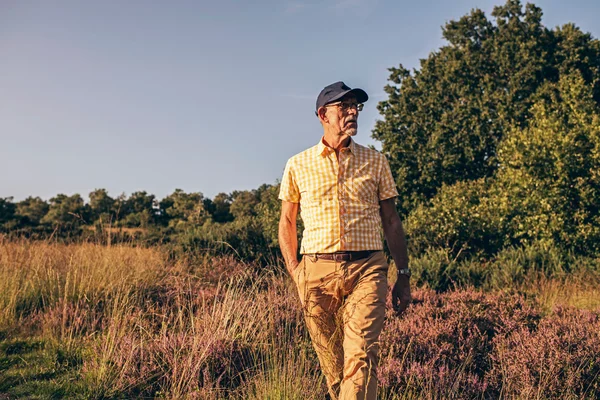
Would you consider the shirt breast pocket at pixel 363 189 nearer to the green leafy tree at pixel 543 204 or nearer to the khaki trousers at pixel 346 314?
the khaki trousers at pixel 346 314

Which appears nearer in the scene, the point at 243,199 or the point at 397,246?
the point at 397,246

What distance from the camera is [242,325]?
6582 mm

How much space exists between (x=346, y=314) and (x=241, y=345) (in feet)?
8.19

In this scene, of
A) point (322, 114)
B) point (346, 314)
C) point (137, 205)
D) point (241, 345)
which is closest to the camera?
point (346, 314)

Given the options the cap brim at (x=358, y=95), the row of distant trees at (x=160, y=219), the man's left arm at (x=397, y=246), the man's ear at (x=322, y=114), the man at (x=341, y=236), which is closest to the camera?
the man at (x=341, y=236)

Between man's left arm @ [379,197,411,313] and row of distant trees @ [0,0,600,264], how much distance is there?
12.1 metres

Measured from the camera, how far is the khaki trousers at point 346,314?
A: 11.9 ft

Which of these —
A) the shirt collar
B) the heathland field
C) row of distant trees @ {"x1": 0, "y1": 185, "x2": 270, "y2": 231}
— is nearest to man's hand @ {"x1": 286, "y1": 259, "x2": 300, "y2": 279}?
the shirt collar

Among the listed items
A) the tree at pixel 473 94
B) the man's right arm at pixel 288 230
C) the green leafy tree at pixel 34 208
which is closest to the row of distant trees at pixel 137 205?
the green leafy tree at pixel 34 208

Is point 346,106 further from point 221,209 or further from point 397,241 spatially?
point 221,209

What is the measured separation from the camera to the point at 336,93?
13.4ft

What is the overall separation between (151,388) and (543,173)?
1587cm

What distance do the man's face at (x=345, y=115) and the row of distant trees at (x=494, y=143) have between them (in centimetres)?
1236

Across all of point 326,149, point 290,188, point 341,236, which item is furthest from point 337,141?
point 341,236
